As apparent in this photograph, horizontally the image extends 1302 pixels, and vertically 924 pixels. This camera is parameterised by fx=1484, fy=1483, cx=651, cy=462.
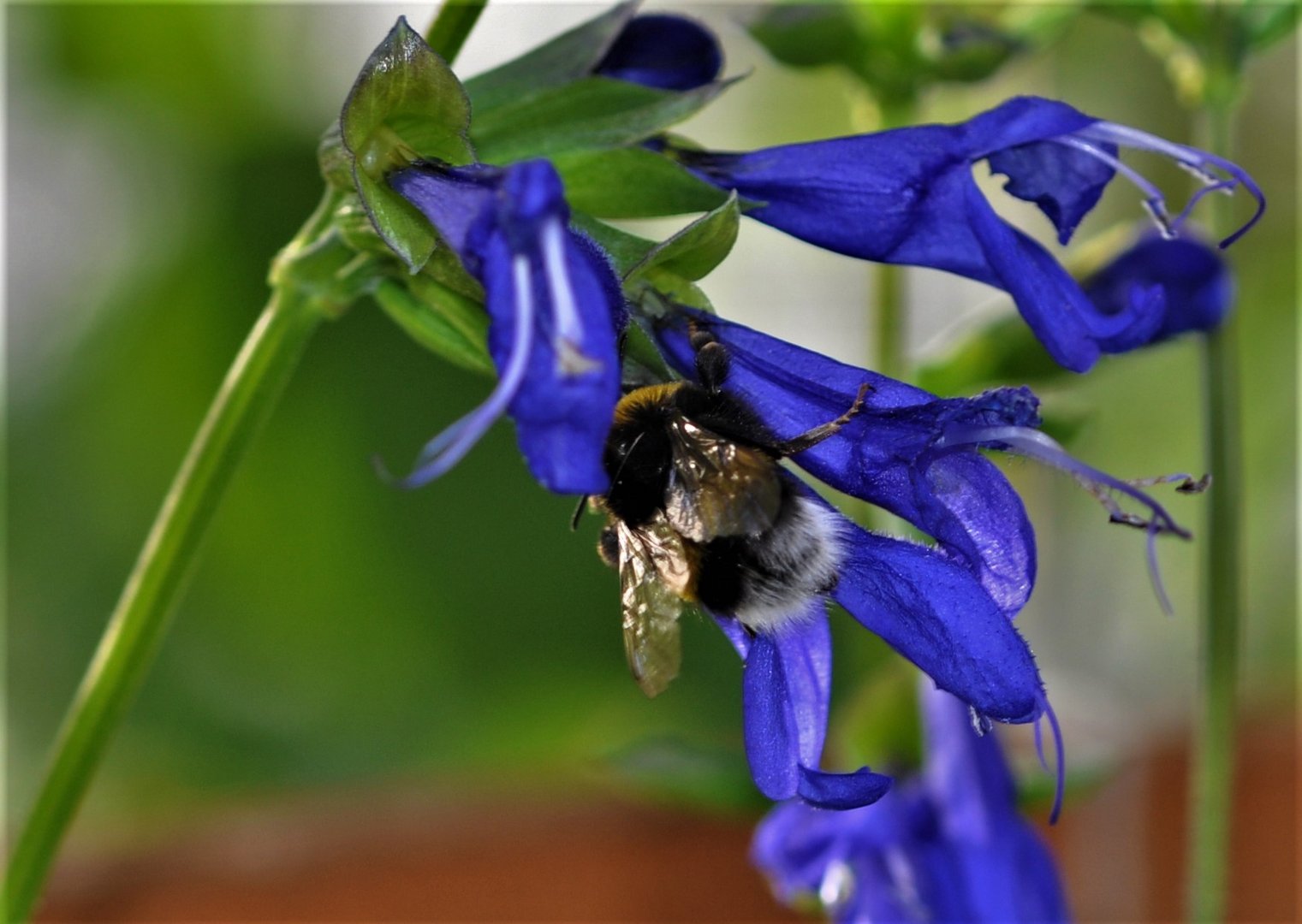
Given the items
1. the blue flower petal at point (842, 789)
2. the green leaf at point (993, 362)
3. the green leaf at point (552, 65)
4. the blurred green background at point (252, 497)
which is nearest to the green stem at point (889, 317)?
the green leaf at point (993, 362)

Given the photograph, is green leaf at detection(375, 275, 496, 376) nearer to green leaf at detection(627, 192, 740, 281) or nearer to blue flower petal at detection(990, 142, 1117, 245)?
green leaf at detection(627, 192, 740, 281)

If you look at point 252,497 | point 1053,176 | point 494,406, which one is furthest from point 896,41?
point 252,497

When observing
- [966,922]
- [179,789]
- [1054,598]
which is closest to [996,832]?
[966,922]

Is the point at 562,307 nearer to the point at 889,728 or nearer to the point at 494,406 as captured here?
the point at 494,406

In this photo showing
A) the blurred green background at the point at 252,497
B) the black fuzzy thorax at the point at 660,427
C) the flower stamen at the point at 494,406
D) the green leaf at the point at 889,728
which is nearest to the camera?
the flower stamen at the point at 494,406

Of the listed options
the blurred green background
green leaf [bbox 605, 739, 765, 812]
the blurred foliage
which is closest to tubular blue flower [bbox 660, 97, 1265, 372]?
the blurred foliage

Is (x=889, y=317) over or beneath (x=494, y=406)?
beneath

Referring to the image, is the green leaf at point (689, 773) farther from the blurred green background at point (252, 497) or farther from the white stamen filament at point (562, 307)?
the blurred green background at point (252, 497)
